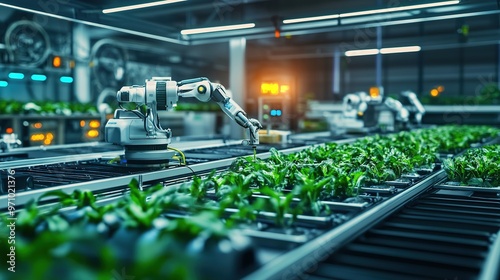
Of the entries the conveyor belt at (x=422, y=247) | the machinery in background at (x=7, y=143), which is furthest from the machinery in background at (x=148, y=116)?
the machinery in background at (x=7, y=143)

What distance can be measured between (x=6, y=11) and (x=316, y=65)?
9958mm

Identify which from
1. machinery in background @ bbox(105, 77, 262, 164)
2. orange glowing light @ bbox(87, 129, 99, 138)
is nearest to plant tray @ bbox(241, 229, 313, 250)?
machinery in background @ bbox(105, 77, 262, 164)

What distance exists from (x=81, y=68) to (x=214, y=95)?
8184 mm

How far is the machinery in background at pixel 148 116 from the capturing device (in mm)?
3182

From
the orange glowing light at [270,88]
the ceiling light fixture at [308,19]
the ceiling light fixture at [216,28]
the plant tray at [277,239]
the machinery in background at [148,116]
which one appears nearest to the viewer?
the plant tray at [277,239]

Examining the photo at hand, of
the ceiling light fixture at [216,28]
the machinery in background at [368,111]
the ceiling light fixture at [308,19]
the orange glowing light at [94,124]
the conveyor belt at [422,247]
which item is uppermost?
the ceiling light fixture at [308,19]

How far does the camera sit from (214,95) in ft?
10.8

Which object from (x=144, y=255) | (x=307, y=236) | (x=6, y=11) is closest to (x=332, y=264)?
(x=307, y=236)

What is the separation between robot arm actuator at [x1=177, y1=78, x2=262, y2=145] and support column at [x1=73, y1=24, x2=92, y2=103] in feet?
26.6

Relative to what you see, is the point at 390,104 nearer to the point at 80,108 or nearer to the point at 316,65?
the point at 80,108

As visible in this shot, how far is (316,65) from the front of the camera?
16797 millimetres

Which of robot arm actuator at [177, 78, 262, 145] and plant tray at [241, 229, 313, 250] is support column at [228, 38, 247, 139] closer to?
robot arm actuator at [177, 78, 262, 145]

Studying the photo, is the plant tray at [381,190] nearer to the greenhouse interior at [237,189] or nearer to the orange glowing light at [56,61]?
the greenhouse interior at [237,189]

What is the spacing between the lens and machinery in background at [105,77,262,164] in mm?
3182
